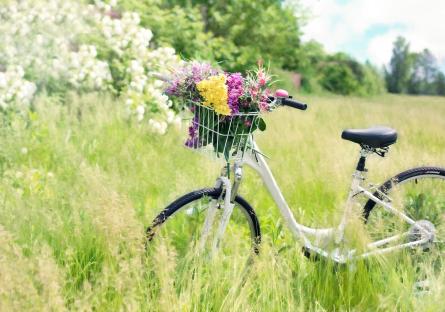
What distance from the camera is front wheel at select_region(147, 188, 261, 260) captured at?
9.91ft

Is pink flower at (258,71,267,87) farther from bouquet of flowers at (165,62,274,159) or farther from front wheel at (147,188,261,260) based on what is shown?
front wheel at (147,188,261,260)

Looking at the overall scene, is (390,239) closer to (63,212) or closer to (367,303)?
(367,303)

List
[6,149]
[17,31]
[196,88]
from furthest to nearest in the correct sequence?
[17,31] → [6,149] → [196,88]

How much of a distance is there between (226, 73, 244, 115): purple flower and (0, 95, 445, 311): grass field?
69 centimetres

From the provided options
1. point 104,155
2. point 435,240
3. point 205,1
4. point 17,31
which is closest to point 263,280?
point 435,240

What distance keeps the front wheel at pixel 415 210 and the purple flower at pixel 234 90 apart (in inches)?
42.2

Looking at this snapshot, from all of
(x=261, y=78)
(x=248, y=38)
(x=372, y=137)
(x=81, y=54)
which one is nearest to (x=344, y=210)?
(x=372, y=137)

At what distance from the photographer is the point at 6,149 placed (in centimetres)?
509

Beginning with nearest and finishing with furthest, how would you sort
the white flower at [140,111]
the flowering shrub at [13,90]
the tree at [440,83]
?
the flowering shrub at [13,90] → the white flower at [140,111] → the tree at [440,83]

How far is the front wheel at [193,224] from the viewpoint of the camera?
3020 millimetres

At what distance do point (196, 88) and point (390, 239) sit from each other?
1491mm

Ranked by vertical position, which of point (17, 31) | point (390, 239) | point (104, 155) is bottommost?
point (104, 155)

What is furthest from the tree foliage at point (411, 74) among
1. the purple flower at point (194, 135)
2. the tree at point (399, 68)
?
the purple flower at point (194, 135)

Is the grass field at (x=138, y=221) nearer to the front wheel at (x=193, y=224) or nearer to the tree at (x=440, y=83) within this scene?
the front wheel at (x=193, y=224)
